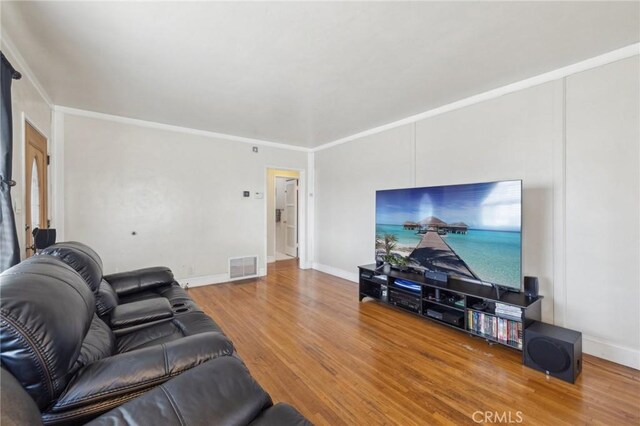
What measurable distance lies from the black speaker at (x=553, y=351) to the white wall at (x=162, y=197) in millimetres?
4089

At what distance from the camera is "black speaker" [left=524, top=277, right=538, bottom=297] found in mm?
2543

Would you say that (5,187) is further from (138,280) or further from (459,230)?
(459,230)

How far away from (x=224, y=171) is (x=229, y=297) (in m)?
2.10

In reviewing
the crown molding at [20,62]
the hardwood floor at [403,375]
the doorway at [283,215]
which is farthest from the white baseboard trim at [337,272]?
the crown molding at [20,62]

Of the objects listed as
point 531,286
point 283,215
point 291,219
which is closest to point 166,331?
point 531,286

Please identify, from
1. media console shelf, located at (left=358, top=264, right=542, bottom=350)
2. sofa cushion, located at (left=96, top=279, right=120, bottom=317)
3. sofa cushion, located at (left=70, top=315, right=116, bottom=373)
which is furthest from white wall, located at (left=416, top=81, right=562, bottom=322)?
sofa cushion, located at (left=96, top=279, right=120, bottom=317)

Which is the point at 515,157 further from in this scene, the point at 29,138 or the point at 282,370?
the point at 29,138

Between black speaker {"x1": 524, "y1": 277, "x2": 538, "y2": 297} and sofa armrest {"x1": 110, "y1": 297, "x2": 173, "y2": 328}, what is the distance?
2.98 meters

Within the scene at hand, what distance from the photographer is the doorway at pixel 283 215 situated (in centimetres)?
680

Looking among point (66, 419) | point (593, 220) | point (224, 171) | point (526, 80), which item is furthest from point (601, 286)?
point (224, 171)

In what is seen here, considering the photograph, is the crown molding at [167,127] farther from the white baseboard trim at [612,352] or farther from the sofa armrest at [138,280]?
the white baseboard trim at [612,352]

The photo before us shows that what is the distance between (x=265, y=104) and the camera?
345 centimetres

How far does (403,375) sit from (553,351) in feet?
3.70

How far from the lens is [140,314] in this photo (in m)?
1.87
